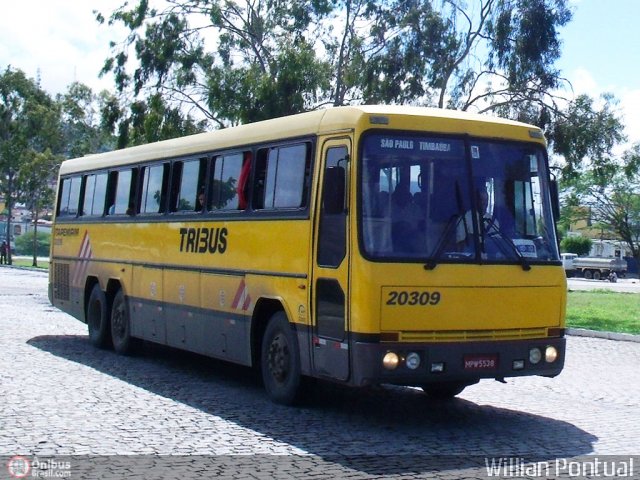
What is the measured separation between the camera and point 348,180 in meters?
10.0

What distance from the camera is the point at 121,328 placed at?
16.0m

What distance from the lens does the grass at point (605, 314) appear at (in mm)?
23625

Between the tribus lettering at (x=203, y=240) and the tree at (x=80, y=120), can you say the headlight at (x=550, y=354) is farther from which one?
the tree at (x=80, y=120)

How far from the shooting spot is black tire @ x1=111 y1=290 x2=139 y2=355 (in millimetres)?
15789

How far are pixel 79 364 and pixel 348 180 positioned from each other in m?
6.19

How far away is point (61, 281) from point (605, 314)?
15.5 m

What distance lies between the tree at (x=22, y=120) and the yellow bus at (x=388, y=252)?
50253 mm

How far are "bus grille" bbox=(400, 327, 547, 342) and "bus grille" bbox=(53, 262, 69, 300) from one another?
9.97m

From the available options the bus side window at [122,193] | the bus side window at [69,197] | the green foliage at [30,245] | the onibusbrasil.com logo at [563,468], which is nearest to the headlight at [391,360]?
the onibusbrasil.com logo at [563,468]

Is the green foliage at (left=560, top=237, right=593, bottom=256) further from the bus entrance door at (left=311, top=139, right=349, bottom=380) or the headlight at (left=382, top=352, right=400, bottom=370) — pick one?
the headlight at (left=382, top=352, right=400, bottom=370)

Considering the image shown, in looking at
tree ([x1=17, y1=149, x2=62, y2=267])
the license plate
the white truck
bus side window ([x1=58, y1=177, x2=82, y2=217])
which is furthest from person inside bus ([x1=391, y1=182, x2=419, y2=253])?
the white truck

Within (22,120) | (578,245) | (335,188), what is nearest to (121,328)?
(335,188)

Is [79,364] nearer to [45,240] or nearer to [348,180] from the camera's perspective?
[348,180]

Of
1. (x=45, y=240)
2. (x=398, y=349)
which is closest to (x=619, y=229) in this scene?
(x=45, y=240)
